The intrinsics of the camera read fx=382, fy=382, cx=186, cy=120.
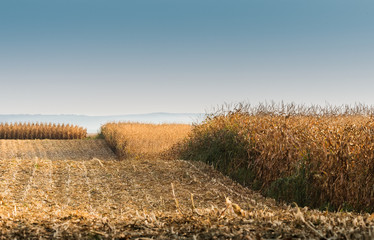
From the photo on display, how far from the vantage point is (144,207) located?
17.0ft

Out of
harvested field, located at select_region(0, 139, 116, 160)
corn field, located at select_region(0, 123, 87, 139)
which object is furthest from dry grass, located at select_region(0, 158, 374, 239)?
corn field, located at select_region(0, 123, 87, 139)

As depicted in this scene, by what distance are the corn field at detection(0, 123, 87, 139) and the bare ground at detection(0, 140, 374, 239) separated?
53.0ft

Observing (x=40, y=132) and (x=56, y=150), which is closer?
(x=56, y=150)

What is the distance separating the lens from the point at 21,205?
519cm

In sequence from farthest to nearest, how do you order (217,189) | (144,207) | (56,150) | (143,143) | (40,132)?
(40,132)
(56,150)
(143,143)
(217,189)
(144,207)

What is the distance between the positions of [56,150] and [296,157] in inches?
565

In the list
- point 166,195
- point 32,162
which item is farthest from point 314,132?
point 32,162

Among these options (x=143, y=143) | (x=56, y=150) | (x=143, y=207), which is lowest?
(x=56, y=150)

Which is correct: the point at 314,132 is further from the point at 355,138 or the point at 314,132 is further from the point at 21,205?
the point at 21,205

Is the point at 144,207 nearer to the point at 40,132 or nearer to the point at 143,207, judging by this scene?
the point at 143,207

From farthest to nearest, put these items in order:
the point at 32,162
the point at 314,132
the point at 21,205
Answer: the point at 32,162
the point at 314,132
the point at 21,205

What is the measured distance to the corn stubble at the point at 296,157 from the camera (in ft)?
18.0

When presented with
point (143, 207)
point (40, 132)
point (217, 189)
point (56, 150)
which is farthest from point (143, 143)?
point (40, 132)

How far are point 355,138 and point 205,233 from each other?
422cm
